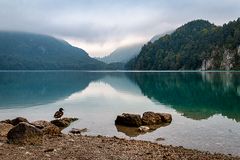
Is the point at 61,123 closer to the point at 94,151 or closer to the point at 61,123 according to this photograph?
the point at 61,123

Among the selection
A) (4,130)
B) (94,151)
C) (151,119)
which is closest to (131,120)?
(151,119)

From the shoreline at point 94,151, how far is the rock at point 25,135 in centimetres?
51

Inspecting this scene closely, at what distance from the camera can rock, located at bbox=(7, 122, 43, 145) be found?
26984 mm

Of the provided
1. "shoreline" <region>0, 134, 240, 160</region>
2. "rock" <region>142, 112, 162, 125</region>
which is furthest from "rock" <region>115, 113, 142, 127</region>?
"shoreline" <region>0, 134, 240, 160</region>

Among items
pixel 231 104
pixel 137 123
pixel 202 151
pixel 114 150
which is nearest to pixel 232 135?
pixel 202 151

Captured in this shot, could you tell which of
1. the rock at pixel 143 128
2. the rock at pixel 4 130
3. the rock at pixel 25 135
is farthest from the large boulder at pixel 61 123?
the rock at pixel 25 135

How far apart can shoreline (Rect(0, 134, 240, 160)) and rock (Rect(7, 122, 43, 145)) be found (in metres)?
0.51

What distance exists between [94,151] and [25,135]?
5.31 metres

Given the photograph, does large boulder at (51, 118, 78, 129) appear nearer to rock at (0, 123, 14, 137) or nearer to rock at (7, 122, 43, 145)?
rock at (0, 123, 14, 137)

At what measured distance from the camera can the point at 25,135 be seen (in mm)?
27031

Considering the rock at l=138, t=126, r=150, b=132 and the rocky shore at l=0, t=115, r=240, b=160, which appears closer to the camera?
the rocky shore at l=0, t=115, r=240, b=160

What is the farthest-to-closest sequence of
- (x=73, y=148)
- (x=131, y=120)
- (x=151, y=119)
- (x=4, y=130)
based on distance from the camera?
1. (x=151, y=119)
2. (x=131, y=120)
3. (x=4, y=130)
4. (x=73, y=148)

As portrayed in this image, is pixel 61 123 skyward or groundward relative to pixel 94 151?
groundward

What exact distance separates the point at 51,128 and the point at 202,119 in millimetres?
19408
